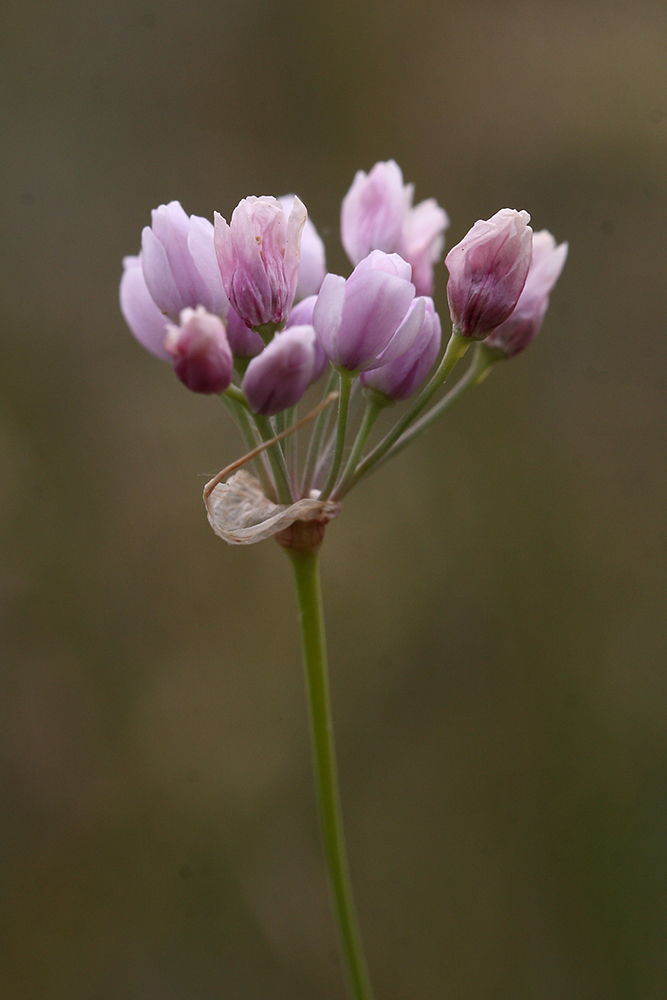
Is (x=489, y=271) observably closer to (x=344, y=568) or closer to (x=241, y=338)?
(x=241, y=338)

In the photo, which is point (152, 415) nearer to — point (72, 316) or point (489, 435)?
point (72, 316)

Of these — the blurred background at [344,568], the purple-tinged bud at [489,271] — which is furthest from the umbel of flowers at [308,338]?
the blurred background at [344,568]

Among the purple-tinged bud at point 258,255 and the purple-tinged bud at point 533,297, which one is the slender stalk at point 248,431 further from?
the purple-tinged bud at point 533,297

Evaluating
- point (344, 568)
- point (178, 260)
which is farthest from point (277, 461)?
point (344, 568)

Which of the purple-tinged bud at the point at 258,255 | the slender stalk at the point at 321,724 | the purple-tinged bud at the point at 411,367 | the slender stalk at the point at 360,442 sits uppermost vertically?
the purple-tinged bud at the point at 258,255

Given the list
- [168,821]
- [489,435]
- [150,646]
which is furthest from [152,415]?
[168,821]

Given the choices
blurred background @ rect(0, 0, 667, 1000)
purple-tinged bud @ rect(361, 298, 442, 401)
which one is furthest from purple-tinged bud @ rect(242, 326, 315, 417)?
blurred background @ rect(0, 0, 667, 1000)

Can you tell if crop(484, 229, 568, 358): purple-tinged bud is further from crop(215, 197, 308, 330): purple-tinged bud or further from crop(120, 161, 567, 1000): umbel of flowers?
crop(215, 197, 308, 330): purple-tinged bud
